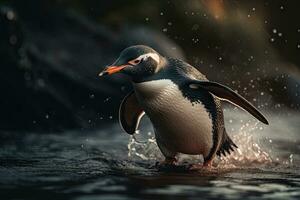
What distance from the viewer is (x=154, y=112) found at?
4.80 metres

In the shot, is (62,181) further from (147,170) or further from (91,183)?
(147,170)

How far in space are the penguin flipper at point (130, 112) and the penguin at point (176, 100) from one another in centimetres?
40

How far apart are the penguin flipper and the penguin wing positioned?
2.13ft

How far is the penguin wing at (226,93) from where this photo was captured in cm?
479

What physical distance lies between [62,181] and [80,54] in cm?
494

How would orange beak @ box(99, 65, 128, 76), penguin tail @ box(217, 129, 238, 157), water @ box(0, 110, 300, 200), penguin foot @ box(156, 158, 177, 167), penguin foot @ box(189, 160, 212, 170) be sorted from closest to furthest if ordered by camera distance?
water @ box(0, 110, 300, 200)
orange beak @ box(99, 65, 128, 76)
penguin foot @ box(189, 160, 212, 170)
penguin foot @ box(156, 158, 177, 167)
penguin tail @ box(217, 129, 238, 157)

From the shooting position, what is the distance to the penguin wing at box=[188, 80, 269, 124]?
4.79 metres

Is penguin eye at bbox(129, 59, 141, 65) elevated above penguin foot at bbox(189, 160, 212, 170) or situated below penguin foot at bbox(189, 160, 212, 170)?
above

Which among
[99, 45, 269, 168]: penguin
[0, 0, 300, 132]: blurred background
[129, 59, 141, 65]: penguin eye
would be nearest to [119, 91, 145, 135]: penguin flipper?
[99, 45, 269, 168]: penguin

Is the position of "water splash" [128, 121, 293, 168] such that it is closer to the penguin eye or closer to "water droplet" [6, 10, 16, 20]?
the penguin eye

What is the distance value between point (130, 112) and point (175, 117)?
76 cm

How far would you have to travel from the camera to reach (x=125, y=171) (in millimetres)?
4742

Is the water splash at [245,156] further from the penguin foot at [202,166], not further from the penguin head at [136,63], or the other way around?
the penguin head at [136,63]

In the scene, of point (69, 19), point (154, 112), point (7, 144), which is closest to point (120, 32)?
point (69, 19)
